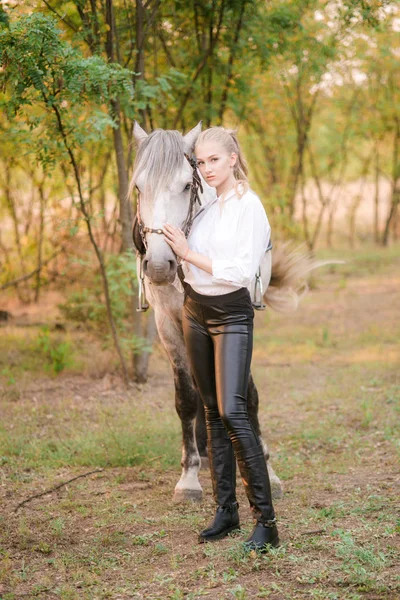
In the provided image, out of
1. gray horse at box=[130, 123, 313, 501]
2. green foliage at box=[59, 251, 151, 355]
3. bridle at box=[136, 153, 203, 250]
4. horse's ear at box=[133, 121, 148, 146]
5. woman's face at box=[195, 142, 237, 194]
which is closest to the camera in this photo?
woman's face at box=[195, 142, 237, 194]

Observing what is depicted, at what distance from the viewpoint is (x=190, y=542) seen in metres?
3.29

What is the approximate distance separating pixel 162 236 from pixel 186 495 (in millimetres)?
1616

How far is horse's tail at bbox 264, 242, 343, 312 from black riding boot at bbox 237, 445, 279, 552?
8.06 ft

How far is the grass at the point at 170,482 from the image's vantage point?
2.86 meters

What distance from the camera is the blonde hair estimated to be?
308 centimetres

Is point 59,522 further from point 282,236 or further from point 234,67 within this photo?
point 282,236

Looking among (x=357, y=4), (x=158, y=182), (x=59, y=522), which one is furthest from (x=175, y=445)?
(x=357, y=4)

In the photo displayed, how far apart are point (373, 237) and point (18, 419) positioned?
18.6 metres

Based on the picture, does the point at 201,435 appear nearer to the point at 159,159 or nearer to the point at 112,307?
the point at 159,159

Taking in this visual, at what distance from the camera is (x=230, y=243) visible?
9.89 feet

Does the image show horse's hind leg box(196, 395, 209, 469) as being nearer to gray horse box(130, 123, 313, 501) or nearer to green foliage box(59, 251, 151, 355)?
gray horse box(130, 123, 313, 501)

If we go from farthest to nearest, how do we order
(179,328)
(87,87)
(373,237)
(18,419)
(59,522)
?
(373,237) → (18,419) → (87,87) → (179,328) → (59,522)

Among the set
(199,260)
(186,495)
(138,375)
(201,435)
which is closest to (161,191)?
(199,260)

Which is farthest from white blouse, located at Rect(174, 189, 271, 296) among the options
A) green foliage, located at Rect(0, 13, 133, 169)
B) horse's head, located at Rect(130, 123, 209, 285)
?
green foliage, located at Rect(0, 13, 133, 169)
